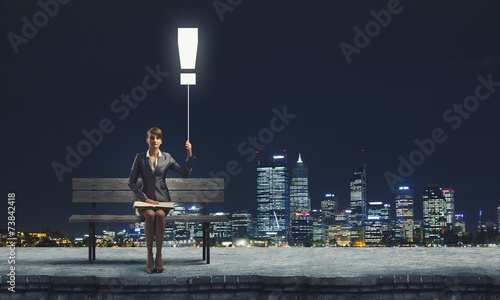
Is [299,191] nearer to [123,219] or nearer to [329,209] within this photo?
[329,209]

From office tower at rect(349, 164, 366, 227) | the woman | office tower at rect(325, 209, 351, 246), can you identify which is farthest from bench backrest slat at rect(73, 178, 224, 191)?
office tower at rect(349, 164, 366, 227)

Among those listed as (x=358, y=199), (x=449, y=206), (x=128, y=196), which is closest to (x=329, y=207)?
(x=358, y=199)

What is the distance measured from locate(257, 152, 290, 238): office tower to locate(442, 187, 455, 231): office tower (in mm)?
42803

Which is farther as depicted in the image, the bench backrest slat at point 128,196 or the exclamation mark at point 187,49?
the bench backrest slat at point 128,196

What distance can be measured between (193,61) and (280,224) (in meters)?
141

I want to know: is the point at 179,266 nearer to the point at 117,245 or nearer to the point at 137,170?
the point at 137,170

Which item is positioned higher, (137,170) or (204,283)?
(137,170)

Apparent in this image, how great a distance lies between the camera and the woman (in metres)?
6.64

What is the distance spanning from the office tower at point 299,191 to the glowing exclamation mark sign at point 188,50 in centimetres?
15686

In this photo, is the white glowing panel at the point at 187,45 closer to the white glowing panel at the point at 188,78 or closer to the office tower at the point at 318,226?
the white glowing panel at the point at 188,78

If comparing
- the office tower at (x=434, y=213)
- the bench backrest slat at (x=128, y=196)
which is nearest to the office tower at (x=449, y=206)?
the office tower at (x=434, y=213)

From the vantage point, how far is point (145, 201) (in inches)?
264

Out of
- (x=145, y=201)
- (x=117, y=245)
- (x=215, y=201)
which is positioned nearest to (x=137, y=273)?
(x=145, y=201)

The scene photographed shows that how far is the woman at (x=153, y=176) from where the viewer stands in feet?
21.8
